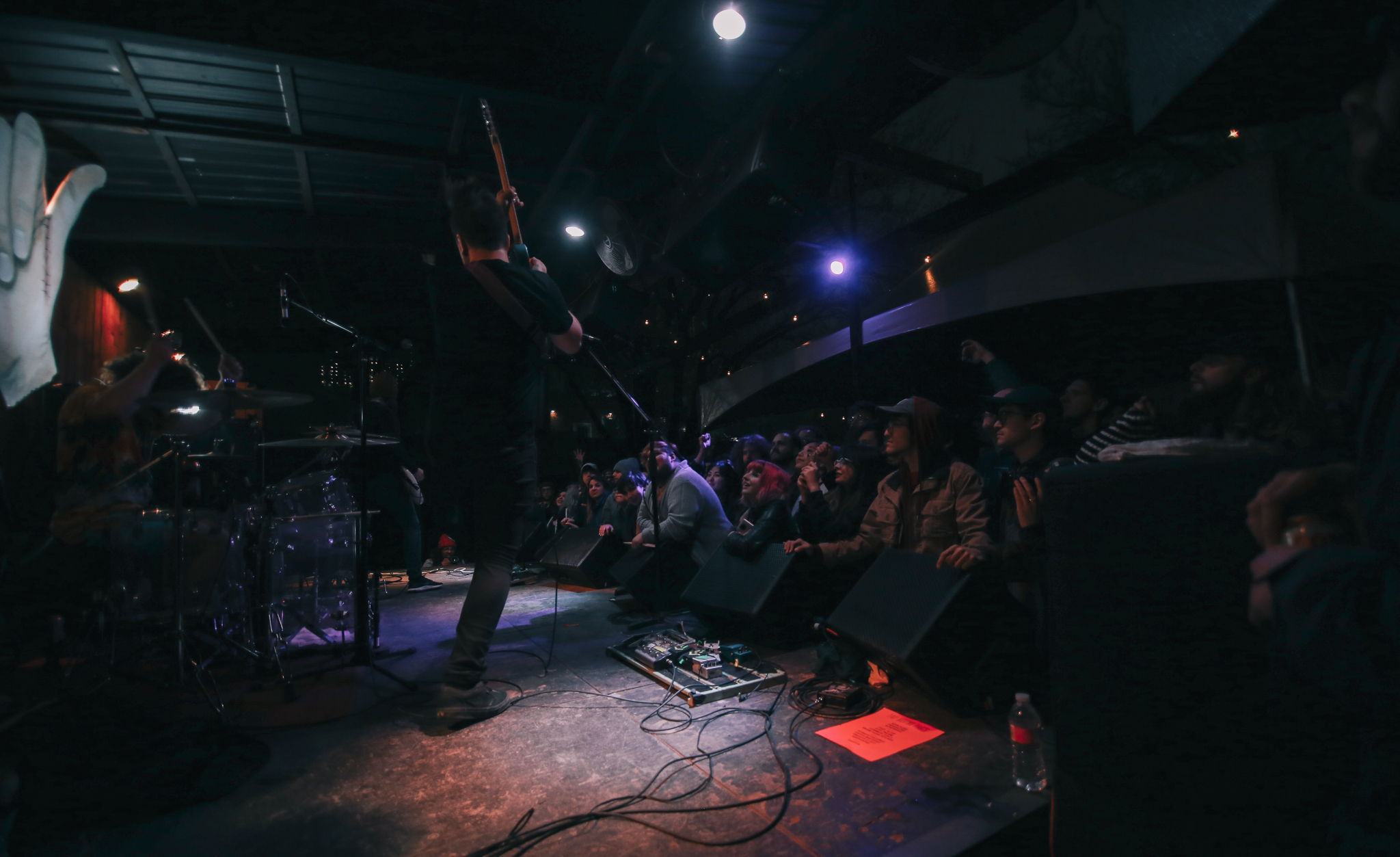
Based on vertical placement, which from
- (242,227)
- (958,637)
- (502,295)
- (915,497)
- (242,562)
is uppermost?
(242,227)

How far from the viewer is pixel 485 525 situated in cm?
268

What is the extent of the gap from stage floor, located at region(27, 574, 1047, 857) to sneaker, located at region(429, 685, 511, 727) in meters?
0.05

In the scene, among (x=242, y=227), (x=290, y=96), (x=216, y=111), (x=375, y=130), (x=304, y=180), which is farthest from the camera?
(x=242, y=227)

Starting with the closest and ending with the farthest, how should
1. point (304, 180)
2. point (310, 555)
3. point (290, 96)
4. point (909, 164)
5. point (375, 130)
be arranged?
point (310, 555)
point (290, 96)
point (375, 130)
point (304, 180)
point (909, 164)

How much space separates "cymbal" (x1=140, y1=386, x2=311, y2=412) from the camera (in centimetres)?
250

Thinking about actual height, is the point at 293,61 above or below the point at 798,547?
above

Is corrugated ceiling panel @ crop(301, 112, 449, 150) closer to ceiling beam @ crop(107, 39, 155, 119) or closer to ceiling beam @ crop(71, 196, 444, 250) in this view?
ceiling beam @ crop(107, 39, 155, 119)

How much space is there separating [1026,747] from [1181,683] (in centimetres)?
119

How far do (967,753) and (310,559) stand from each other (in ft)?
12.7

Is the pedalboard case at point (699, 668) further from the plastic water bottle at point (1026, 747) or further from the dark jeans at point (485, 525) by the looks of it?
the plastic water bottle at point (1026, 747)

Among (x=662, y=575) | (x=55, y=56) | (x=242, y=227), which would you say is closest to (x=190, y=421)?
(x=55, y=56)

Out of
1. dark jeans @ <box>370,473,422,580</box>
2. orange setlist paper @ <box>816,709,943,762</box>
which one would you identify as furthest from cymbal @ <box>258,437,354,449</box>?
orange setlist paper @ <box>816,709,943,762</box>

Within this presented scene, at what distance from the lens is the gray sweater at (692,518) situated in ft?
16.5

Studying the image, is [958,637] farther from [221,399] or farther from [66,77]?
[66,77]
